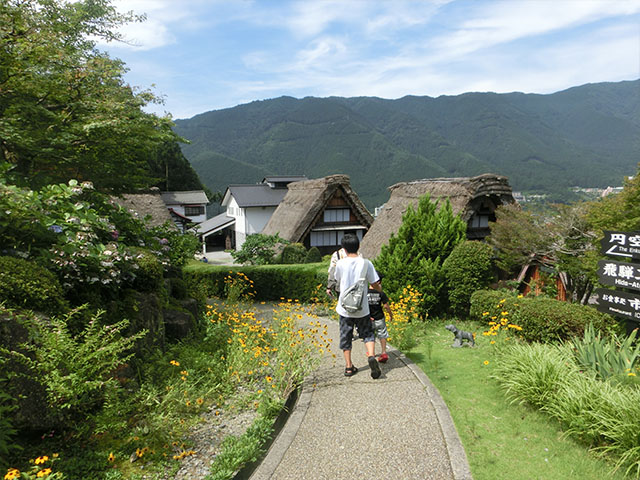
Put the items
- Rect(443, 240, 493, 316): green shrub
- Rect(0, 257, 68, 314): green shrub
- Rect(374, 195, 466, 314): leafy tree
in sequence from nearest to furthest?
Rect(0, 257, 68, 314): green shrub < Rect(443, 240, 493, 316): green shrub < Rect(374, 195, 466, 314): leafy tree

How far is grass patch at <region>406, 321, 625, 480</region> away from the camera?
3535 millimetres

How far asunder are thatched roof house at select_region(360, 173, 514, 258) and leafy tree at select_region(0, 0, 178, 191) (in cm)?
771

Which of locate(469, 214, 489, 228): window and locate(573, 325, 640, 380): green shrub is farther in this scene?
locate(469, 214, 489, 228): window

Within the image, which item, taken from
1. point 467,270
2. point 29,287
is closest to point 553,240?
point 467,270

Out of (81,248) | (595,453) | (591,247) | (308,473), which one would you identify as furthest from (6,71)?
(591,247)

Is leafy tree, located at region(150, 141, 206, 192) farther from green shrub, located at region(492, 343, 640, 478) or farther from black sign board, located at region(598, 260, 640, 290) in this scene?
green shrub, located at region(492, 343, 640, 478)

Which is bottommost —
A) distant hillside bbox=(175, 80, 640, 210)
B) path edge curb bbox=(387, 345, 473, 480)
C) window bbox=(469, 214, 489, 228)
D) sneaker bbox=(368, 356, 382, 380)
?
path edge curb bbox=(387, 345, 473, 480)

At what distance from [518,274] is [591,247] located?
386 centimetres

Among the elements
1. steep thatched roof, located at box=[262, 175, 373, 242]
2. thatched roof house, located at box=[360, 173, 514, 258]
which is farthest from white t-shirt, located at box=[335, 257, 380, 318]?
steep thatched roof, located at box=[262, 175, 373, 242]

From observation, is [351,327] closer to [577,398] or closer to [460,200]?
[577,398]

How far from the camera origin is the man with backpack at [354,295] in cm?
530

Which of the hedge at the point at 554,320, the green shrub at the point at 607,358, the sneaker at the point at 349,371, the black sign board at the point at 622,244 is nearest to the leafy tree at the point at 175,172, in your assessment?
the sneaker at the point at 349,371

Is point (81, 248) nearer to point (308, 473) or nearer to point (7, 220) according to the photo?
point (7, 220)

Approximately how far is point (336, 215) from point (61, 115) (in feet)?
63.6
